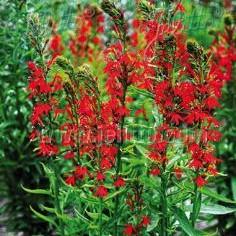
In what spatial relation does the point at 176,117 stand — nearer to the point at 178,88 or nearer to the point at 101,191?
the point at 178,88

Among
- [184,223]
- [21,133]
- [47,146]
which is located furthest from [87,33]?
[184,223]

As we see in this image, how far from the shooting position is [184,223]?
12.8ft

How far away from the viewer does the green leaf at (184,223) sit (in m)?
3.90

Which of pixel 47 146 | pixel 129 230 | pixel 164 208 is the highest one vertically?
pixel 47 146

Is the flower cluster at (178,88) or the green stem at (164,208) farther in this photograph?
the green stem at (164,208)

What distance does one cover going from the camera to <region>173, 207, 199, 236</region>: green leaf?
390cm

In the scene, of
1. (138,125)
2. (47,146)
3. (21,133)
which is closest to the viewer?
(138,125)

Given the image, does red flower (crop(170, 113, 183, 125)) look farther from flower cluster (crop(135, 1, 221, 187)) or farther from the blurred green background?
the blurred green background

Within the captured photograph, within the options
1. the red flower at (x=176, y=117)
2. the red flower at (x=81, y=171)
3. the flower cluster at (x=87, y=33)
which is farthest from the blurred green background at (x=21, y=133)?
the red flower at (x=176, y=117)

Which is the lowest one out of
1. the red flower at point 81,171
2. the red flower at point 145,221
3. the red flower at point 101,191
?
the red flower at point 145,221

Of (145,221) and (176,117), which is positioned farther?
(145,221)

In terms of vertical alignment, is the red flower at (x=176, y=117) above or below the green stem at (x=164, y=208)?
above

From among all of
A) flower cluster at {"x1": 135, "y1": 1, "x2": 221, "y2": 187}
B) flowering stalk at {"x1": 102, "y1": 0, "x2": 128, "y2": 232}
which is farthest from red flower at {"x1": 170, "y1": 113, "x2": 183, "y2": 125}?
flowering stalk at {"x1": 102, "y1": 0, "x2": 128, "y2": 232}

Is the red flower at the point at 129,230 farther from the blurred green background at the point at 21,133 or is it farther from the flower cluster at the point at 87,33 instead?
the flower cluster at the point at 87,33
